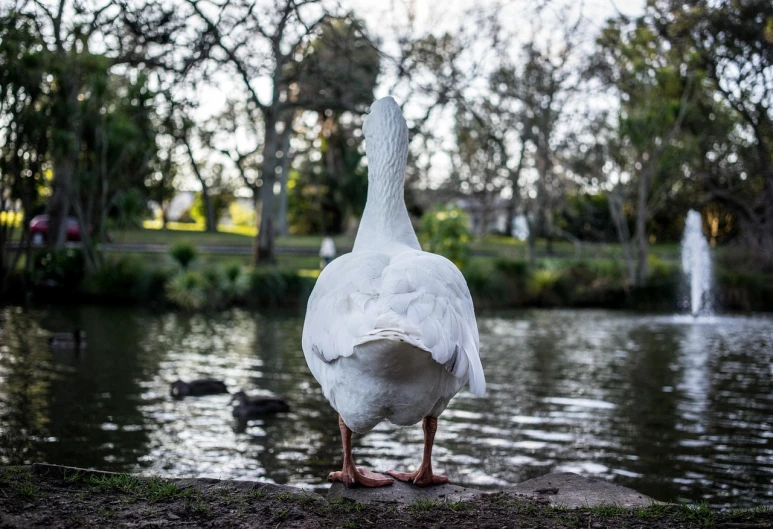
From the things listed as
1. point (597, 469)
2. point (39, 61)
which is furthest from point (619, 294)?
point (597, 469)

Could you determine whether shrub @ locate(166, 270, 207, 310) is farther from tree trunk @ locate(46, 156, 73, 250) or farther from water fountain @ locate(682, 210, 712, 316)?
water fountain @ locate(682, 210, 712, 316)

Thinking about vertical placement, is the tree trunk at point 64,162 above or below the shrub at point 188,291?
above

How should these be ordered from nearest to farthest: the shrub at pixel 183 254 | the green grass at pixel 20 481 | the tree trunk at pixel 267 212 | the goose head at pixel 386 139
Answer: the green grass at pixel 20 481 < the goose head at pixel 386 139 < the shrub at pixel 183 254 < the tree trunk at pixel 267 212

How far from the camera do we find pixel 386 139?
6.07 m

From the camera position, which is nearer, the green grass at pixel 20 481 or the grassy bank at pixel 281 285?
the green grass at pixel 20 481

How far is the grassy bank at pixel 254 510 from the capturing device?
4.23 meters

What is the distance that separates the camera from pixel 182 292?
2483cm

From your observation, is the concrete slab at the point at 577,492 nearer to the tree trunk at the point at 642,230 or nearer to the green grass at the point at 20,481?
the green grass at the point at 20,481

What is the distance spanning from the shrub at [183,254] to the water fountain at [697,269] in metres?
16.9

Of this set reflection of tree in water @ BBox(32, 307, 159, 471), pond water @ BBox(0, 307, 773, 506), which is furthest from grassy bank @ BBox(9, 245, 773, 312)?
reflection of tree in water @ BBox(32, 307, 159, 471)

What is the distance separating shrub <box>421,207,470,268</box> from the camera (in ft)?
98.4

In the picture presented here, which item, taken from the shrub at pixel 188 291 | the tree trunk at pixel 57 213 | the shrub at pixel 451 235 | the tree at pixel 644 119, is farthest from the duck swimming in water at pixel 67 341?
the tree at pixel 644 119

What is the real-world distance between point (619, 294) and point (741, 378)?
16917 millimetres

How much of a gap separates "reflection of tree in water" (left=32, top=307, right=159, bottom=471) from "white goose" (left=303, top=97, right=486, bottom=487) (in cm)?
336
